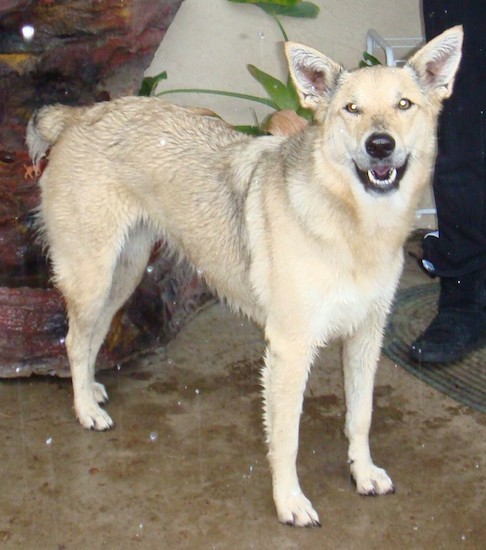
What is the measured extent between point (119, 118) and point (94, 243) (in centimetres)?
54

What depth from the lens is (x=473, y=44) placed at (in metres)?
4.09

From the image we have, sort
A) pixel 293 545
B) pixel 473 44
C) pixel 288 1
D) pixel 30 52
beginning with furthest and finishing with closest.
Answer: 1. pixel 288 1
2. pixel 30 52
3. pixel 473 44
4. pixel 293 545

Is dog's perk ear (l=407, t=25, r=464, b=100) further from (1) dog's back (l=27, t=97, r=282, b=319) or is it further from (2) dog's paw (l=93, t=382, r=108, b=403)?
(2) dog's paw (l=93, t=382, r=108, b=403)

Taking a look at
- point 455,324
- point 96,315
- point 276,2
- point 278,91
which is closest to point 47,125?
point 96,315

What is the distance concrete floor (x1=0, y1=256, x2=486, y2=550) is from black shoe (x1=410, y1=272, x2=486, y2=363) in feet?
0.66

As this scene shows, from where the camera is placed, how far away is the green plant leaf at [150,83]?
5.51 meters

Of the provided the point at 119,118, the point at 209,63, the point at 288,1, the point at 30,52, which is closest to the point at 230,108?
the point at 209,63

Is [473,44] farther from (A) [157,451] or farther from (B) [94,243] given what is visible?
(A) [157,451]

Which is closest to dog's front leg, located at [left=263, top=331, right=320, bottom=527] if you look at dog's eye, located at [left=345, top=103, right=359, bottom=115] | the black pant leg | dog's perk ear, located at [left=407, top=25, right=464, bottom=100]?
Result: dog's eye, located at [left=345, top=103, right=359, bottom=115]

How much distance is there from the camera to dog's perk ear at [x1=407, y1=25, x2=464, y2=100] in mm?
3111

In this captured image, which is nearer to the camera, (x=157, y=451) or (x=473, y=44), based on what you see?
(x=157, y=451)

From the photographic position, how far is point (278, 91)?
5.61 metres

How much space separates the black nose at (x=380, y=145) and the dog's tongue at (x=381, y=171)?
57 millimetres

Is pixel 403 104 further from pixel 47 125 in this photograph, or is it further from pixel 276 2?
pixel 276 2
